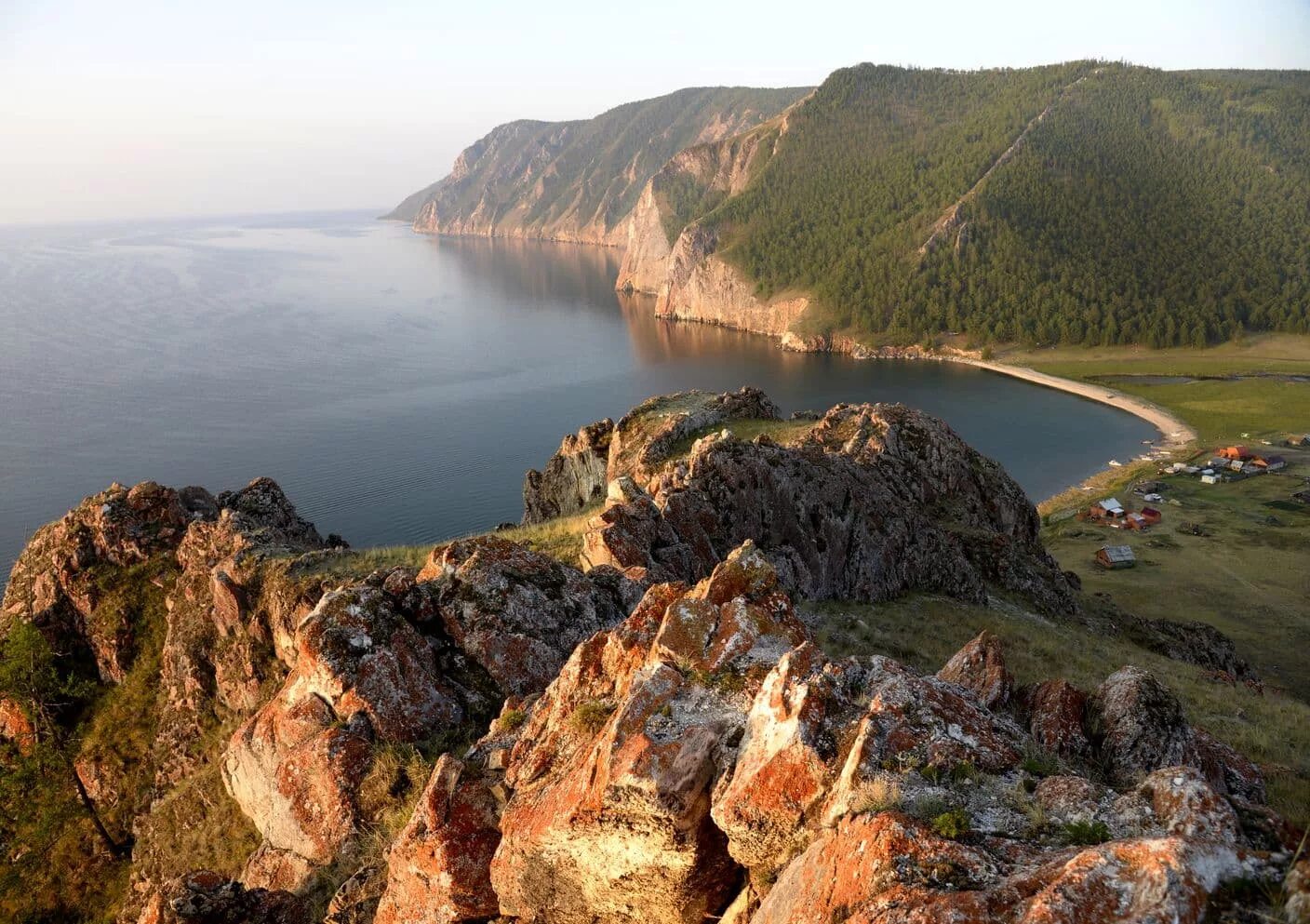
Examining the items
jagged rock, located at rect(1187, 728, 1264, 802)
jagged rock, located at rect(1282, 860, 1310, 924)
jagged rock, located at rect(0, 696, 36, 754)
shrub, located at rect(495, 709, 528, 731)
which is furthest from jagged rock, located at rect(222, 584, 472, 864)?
jagged rock, located at rect(0, 696, 36, 754)

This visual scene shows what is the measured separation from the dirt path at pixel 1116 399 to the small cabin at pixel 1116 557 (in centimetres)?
6168

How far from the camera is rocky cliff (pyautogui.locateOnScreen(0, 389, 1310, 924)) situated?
9.11m

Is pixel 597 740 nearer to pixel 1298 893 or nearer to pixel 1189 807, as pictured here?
pixel 1189 807

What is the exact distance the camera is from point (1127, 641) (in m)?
43.8

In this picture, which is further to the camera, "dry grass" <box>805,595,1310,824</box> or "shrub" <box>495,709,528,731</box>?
"dry grass" <box>805,595,1310,824</box>

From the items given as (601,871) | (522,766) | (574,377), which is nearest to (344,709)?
(522,766)

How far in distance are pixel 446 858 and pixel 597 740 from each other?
11.5 ft

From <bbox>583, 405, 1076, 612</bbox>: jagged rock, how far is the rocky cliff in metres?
0.21

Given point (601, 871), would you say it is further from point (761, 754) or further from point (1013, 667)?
point (1013, 667)

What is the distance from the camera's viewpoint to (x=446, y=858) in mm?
13188

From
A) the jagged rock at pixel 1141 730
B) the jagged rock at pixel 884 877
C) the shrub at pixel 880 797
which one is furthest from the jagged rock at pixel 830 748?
the jagged rock at pixel 1141 730

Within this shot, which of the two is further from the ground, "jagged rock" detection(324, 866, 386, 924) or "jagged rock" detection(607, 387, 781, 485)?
"jagged rock" detection(607, 387, 781, 485)

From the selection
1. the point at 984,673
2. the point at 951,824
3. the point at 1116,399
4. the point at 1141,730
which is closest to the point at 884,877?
the point at 951,824

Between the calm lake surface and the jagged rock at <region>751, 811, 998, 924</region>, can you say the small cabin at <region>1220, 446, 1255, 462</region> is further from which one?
the jagged rock at <region>751, 811, 998, 924</region>
